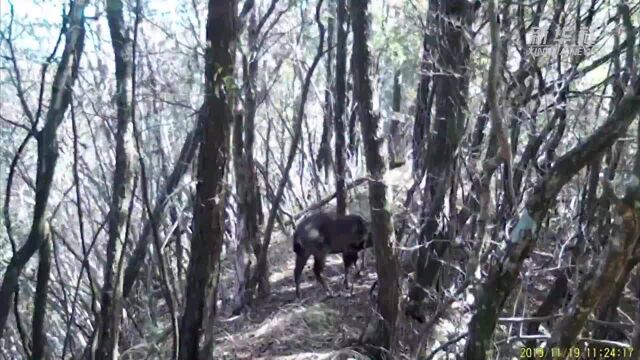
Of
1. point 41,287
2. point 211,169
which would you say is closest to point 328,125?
point 41,287

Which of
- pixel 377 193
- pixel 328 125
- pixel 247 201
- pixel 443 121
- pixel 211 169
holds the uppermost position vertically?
pixel 443 121

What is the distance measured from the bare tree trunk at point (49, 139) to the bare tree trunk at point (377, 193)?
2.68 m

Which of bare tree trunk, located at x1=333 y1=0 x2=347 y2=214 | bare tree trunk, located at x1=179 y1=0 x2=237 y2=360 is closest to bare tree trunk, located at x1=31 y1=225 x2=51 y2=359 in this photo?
bare tree trunk, located at x1=179 y1=0 x2=237 y2=360

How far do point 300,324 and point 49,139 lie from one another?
3351mm

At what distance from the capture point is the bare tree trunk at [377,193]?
645cm

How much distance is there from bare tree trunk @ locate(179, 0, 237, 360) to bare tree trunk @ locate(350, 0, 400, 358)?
1.18 metres

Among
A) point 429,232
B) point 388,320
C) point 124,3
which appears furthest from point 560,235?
point 124,3

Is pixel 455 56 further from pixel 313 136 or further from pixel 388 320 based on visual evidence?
pixel 313 136

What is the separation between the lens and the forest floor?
7.96 meters

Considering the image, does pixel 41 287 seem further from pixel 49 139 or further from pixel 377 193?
pixel 377 193

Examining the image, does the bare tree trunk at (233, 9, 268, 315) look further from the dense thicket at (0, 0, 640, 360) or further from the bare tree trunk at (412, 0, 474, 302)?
the bare tree trunk at (412, 0, 474, 302)

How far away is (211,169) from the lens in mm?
6164

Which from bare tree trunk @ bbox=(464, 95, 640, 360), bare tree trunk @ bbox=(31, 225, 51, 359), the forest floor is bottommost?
the forest floor

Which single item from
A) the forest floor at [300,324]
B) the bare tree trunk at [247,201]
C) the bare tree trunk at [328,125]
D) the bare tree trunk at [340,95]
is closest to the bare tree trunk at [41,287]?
the forest floor at [300,324]
